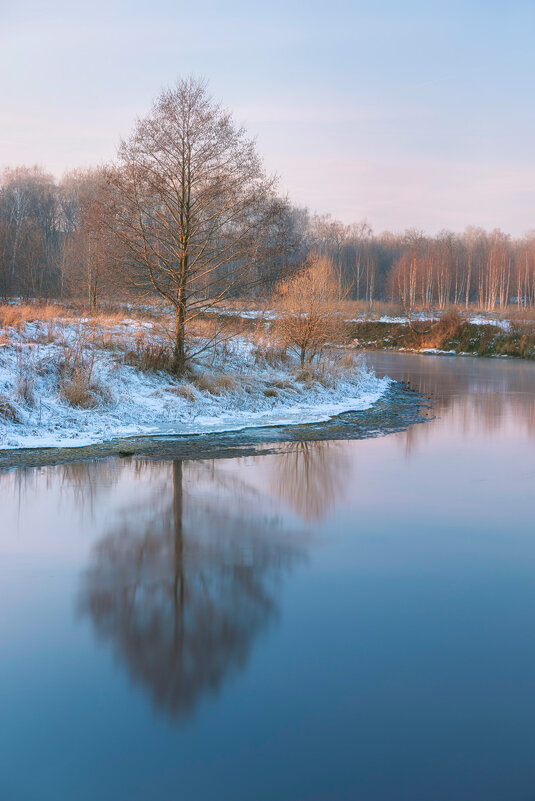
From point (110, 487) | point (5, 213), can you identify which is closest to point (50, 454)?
point (110, 487)

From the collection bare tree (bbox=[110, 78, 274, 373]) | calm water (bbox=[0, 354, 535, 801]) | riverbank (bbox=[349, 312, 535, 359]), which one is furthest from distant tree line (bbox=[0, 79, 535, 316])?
riverbank (bbox=[349, 312, 535, 359])

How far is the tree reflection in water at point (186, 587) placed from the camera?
427cm

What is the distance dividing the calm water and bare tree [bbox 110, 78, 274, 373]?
898cm

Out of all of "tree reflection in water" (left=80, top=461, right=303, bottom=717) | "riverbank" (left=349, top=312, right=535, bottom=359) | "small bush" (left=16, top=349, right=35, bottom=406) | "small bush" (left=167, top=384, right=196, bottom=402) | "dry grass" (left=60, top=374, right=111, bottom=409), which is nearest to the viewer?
"tree reflection in water" (left=80, top=461, right=303, bottom=717)

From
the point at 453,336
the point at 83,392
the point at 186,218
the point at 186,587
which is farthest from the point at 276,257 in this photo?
the point at 453,336

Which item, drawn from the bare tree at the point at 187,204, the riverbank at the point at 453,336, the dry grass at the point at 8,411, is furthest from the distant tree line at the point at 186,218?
the riverbank at the point at 453,336

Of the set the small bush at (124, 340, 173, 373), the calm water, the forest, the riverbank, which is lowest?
the calm water

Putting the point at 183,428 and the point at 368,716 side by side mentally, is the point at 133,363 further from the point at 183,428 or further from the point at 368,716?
the point at 368,716

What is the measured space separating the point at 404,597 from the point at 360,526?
1946 mm

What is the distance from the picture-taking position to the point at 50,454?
10.5 m

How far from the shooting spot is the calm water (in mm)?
3344

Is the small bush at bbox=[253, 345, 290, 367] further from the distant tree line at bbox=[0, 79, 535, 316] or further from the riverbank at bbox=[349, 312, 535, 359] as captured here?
the riverbank at bbox=[349, 312, 535, 359]

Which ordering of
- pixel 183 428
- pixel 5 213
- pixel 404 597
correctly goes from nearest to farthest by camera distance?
1. pixel 404 597
2. pixel 183 428
3. pixel 5 213

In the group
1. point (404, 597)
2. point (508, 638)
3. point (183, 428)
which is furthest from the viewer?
point (183, 428)
